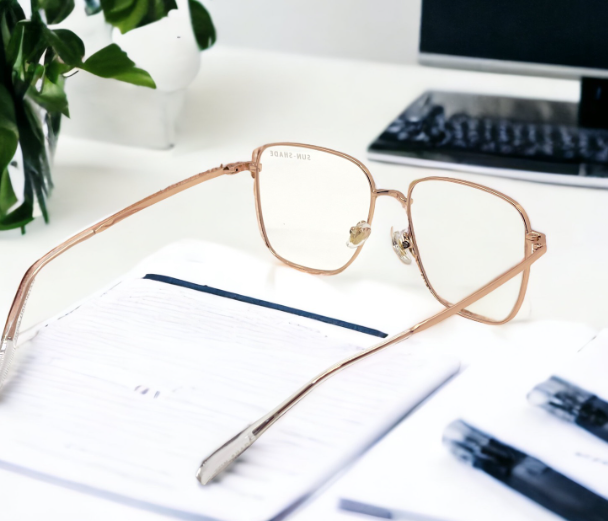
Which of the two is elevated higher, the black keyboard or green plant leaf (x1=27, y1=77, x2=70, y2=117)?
green plant leaf (x1=27, y1=77, x2=70, y2=117)

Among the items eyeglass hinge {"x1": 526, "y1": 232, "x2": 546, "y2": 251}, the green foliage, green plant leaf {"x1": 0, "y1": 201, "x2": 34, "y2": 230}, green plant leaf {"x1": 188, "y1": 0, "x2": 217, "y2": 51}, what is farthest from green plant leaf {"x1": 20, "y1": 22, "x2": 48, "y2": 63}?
eyeglass hinge {"x1": 526, "y1": 232, "x2": 546, "y2": 251}

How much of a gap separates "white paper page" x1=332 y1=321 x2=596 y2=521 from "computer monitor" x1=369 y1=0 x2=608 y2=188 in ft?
0.97

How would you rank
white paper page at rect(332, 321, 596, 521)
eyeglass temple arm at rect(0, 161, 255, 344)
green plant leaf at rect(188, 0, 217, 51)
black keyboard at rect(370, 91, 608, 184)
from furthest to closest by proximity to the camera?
green plant leaf at rect(188, 0, 217, 51) < black keyboard at rect(370, 91, 608, 184) < eyeglass temple arm at rect(0, 161, 255, 344) < white paper page at rect(332, 321, 596, 521)

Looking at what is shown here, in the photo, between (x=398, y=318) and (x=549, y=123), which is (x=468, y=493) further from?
(x=549, y=123)

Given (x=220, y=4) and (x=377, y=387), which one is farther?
(x=220, y=4)

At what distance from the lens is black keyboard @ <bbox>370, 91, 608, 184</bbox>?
2.11 feet

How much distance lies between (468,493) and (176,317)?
202 millimetres

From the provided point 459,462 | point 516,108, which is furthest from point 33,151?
point 516,108

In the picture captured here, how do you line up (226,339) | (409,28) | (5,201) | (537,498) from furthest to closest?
(409,28)
(5,201)
(226,339)
(537,498)

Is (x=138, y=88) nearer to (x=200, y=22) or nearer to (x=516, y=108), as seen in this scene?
(x=200, y=22)

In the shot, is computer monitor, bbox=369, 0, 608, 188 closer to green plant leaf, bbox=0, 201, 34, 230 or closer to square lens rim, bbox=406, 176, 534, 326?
square lens rim, bbox=406, 176, 534, 326

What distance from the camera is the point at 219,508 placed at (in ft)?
0.98

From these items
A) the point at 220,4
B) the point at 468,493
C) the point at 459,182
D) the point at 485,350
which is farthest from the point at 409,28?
the point at 468,493

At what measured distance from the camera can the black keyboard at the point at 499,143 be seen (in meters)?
0.64
